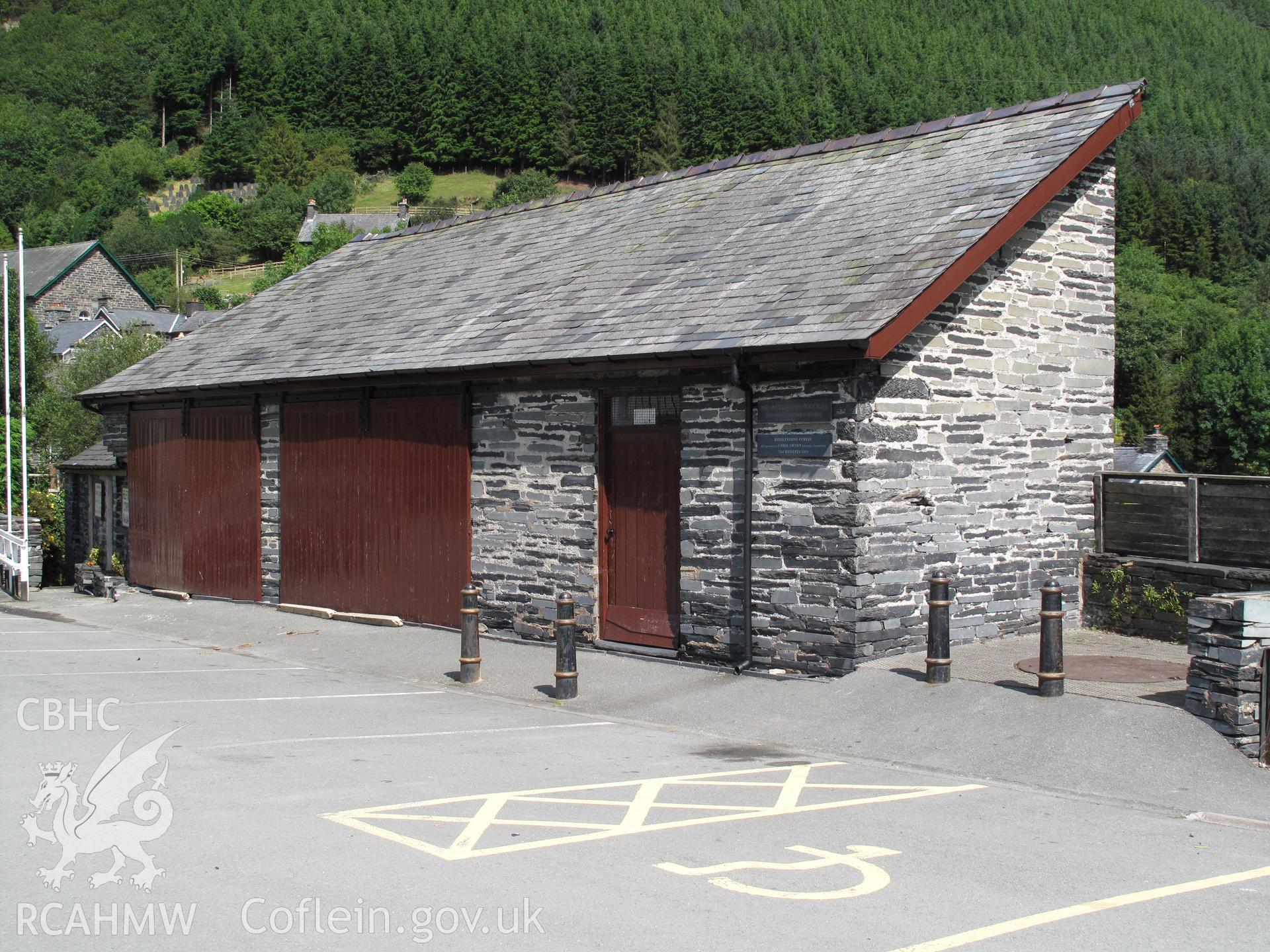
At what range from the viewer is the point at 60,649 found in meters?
15.3

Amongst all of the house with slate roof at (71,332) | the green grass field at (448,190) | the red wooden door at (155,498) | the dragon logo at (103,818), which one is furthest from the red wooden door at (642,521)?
the green grass field at (448,190)

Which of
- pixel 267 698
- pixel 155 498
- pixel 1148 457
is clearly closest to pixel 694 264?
pixel 267 698

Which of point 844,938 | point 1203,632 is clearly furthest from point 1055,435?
point 844,938

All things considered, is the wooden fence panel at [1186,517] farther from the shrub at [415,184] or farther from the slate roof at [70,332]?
the shrub at [415,184]

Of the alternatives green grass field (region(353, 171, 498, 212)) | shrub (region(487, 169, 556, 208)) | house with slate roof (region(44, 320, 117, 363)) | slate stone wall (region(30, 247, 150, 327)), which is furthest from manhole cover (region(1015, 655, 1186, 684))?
green grass field (region(353, 171, 498, 212))

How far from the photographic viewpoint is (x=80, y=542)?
25438 mm

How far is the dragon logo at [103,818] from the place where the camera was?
5.93 m

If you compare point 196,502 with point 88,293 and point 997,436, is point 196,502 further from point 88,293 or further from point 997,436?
point 88,293

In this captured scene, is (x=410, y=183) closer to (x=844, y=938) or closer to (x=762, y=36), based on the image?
(x=762, y=36)

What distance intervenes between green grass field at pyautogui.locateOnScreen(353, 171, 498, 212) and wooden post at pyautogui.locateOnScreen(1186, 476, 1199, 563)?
346ft

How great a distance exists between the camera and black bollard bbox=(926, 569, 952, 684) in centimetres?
1082

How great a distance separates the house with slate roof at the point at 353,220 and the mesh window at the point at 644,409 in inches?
3267

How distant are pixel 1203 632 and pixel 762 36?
426 feet

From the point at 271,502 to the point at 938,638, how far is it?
11.6 metres
